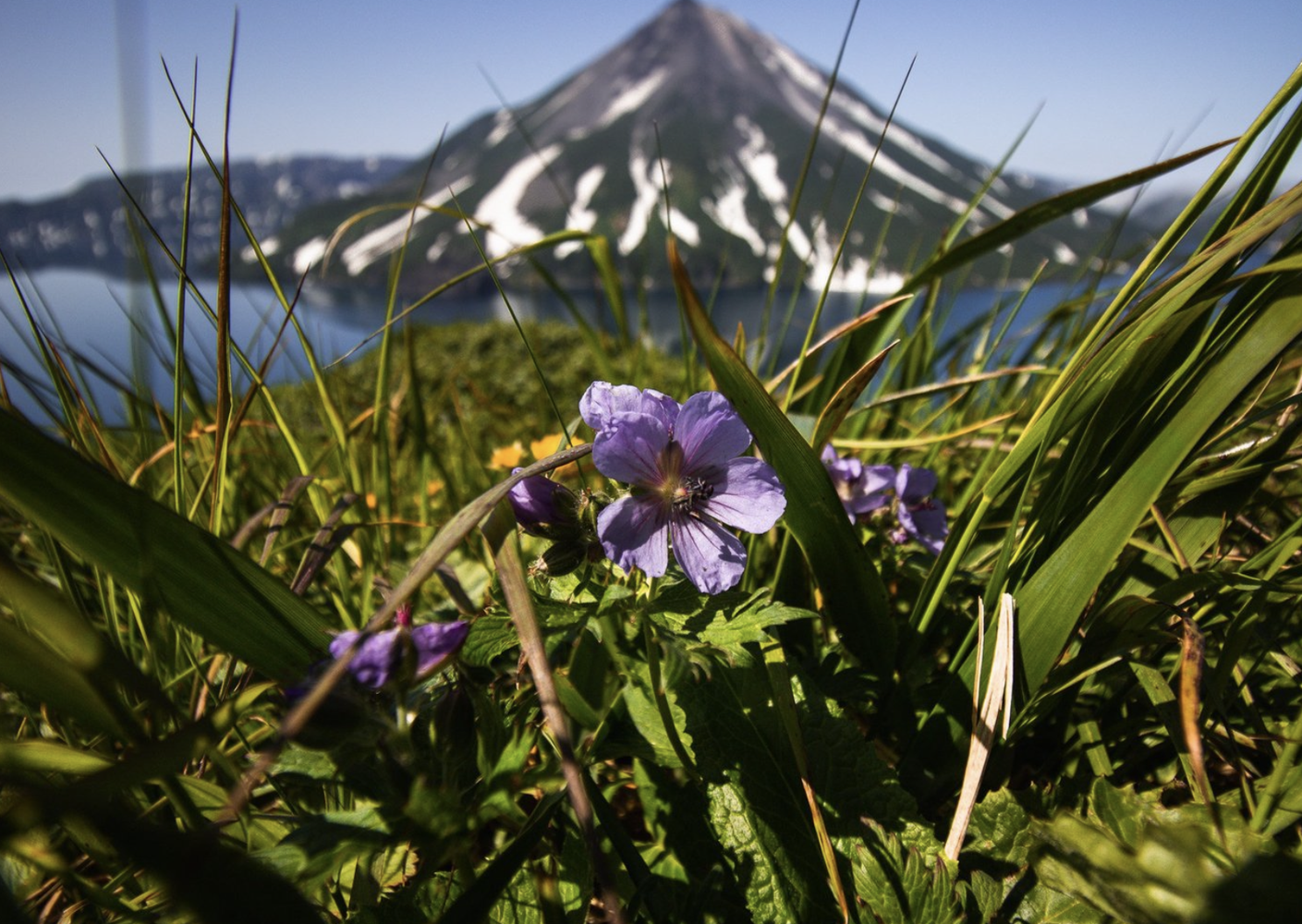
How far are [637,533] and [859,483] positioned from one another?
705 millimetres

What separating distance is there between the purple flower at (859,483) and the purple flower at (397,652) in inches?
33.5

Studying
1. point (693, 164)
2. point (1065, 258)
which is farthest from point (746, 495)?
point (693, 164)

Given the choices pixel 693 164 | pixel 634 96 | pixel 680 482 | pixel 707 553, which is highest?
pixel 634 96

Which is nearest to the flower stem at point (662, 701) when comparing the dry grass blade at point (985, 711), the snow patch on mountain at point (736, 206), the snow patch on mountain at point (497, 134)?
the dry grass blade at point (985, 711)

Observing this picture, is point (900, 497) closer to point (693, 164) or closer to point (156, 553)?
point (156, 553)

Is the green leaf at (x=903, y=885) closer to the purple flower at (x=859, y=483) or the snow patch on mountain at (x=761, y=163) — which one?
the purple flower at (x=859, y=483)

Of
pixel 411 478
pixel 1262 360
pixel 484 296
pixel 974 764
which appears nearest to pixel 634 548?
pixel 974 764

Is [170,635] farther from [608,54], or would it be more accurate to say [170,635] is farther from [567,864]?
[608,54]

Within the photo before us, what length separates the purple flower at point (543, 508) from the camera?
91 cm

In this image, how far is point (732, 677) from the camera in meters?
1.10

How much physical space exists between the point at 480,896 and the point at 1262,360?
112 cm

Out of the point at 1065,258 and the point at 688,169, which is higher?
the point at 688,169

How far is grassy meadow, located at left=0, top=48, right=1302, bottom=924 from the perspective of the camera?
71 centimetres

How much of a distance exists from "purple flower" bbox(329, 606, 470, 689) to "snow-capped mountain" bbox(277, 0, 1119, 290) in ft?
235
